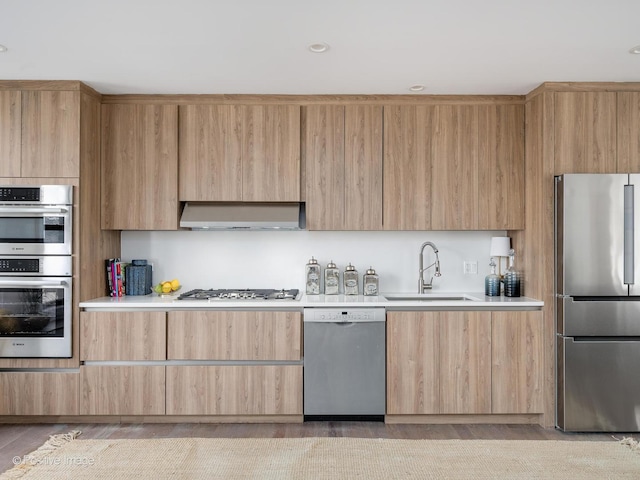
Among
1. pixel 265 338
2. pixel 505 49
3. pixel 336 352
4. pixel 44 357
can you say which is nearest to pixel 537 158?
pixel 505 49

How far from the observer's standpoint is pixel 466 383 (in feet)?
11.0

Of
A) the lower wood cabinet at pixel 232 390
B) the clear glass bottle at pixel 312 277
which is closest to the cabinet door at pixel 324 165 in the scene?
the clear glass bottle at pixel 312 277

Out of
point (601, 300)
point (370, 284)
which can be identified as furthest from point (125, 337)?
point (601, 300)

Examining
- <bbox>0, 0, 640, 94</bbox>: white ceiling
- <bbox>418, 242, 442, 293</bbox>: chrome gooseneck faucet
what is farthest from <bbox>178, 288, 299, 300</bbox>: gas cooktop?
<bbox>0, 0, 640, 94</bbox>: white ceiling

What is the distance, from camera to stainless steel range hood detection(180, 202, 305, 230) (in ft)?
11.8

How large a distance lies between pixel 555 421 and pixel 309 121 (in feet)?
9.07

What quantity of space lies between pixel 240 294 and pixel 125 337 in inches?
33.1

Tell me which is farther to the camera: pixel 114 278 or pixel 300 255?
pixel 300 255

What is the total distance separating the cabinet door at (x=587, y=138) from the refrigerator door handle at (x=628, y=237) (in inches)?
10.1

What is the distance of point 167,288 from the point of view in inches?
149

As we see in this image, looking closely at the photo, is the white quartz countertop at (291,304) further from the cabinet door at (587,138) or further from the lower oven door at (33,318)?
the cabinet door at (587,138)

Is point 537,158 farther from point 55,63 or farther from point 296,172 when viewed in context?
point 55,63

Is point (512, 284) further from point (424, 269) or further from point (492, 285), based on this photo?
point (424, 269)

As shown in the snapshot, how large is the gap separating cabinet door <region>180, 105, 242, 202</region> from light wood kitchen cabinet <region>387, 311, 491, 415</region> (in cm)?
159
